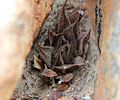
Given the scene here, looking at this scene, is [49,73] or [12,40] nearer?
[12,40]

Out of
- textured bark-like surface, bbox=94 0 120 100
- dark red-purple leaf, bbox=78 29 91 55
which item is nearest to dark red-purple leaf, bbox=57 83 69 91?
dark red-purple leaf, bbox=78 29 91 55

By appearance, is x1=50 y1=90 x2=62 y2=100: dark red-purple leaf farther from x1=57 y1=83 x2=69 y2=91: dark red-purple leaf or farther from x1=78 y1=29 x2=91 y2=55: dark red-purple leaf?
x1=78 y1=29 x2=91 y2=55: dark red-purple leaf

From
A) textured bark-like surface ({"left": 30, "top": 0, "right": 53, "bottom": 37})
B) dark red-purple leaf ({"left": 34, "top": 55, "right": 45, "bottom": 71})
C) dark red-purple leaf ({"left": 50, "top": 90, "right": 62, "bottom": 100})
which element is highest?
textured bark-like surface ({"left": 30, "top": 0, "right": 53, "bottom": 37})

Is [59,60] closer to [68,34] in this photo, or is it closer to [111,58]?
[68,34]

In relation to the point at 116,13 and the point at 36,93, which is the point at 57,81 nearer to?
the point at 36,93

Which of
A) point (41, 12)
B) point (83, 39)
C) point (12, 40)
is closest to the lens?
point (12, 40)

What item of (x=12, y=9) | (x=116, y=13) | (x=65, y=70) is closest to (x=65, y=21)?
(x=65, y=70)

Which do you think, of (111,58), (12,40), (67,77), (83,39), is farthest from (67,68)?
(12,40)

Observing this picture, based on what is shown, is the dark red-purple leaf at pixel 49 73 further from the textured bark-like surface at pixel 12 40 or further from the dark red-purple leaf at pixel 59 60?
the textured bark-like surface at pixel 12 40

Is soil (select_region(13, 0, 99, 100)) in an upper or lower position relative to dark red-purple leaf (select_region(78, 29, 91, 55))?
lower
